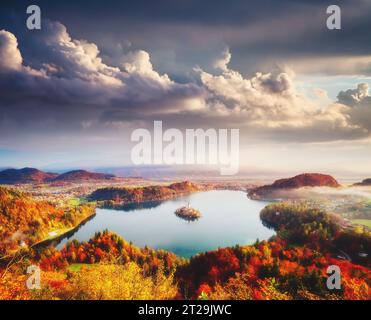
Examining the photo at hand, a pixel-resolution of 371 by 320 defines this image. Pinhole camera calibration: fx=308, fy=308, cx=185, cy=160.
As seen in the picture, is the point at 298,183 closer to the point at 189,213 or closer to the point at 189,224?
the point at 189,213

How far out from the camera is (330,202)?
953 inches

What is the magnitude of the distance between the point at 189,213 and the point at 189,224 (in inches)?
31.6

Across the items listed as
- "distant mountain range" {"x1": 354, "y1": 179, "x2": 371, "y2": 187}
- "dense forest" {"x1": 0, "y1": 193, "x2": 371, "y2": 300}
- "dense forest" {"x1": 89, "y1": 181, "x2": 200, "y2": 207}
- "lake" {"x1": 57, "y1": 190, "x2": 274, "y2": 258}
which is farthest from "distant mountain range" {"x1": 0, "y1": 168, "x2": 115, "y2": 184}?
"distant mountain range" {"x1": 354, "y1": 179, "x2": 371, "y2": 187}

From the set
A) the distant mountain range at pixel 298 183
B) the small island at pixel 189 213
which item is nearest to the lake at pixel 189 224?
the small island at pixel 189 213

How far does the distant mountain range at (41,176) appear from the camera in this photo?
21.9 m

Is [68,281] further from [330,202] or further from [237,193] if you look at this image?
[330,202]

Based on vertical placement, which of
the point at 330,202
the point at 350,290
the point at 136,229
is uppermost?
the point at 330,202

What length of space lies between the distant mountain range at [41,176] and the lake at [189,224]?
2756 millimetres

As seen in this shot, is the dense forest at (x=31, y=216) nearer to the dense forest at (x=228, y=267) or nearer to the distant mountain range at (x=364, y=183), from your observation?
the dense forest at (x=228, y=267)

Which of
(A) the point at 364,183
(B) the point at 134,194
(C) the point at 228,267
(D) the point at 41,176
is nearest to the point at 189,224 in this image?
(C) the point at 228,267

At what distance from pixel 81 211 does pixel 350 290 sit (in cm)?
1735

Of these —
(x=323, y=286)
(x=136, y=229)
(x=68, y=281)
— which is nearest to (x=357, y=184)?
(x=323, y=286)

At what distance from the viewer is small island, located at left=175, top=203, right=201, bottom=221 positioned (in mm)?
21781

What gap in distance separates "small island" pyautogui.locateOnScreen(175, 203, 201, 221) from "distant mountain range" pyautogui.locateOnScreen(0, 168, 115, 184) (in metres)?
5.82
